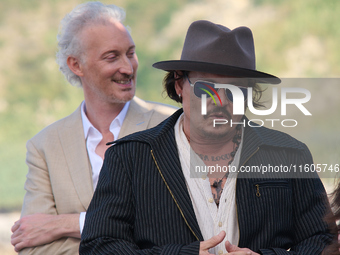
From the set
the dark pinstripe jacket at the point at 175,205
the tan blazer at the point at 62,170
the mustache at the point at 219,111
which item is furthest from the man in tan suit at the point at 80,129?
the mustache at the point at 219,111

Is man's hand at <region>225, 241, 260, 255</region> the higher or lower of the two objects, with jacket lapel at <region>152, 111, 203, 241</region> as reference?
lower

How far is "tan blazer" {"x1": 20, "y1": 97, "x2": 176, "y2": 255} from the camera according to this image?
3076 millimetres

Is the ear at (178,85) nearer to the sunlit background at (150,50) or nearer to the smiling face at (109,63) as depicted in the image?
the smiling face at (109,63)

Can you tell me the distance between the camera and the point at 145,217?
89.7 inches

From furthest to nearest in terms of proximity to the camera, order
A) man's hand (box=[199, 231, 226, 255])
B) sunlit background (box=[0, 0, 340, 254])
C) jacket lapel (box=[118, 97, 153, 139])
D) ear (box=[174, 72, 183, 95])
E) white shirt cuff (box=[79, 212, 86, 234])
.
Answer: sunlit background (box=[0, 0, 340, 254]) → jacket lapel (box=[118, 97, 153, 139]) → white shirt cuff (box=[79, 212, 86, 234]) → ear (box=[174, 72, 183, 95]) → man's hand (box=[199, 231, 226, 255])

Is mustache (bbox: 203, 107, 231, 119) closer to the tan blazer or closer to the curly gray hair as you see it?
the tan blazer

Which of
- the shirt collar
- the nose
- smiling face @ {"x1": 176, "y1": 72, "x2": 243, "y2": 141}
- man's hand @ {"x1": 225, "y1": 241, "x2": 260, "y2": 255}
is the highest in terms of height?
the nose

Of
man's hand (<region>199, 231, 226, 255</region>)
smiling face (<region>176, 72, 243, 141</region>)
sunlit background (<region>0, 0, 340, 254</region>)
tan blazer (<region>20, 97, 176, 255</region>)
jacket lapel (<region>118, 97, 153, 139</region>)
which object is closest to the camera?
man's hand (<region>199, 231, 226, 255</region>)

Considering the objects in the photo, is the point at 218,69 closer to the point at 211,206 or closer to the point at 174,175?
the point at 174,175

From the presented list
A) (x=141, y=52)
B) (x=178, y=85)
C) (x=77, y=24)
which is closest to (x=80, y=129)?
(x=77, y=24)

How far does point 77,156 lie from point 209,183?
1.18m

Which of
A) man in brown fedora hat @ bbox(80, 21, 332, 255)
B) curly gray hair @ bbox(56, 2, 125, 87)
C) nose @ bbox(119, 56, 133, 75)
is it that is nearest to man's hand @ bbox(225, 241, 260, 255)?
man in brown fedora hat @ bbox(80, 21, 332, 255)

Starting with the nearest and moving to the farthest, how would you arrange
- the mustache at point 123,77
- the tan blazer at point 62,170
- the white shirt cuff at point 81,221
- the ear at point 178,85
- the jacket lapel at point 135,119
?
the ear at point 178,85, the white shirt cuff at point 81,221, the tan blazer at point 62,170, the jacket lapel at point 135,119, the mustache at point 123,77

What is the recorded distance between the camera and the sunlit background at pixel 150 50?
27.0 feet
